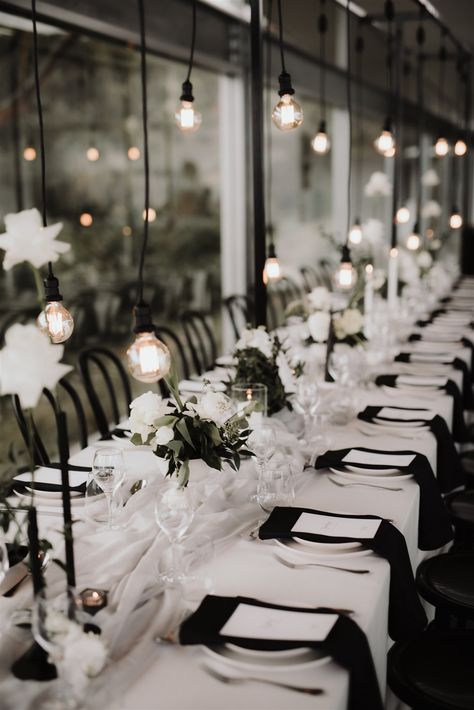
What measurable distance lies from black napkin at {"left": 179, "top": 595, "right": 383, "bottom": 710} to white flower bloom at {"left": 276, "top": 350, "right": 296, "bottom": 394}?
1.30 meters

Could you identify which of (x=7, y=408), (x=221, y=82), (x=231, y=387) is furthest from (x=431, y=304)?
(x=231, y=387)

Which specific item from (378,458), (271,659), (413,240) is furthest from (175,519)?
(413,240)

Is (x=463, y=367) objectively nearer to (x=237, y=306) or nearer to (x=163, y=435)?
(x=237, y=306)

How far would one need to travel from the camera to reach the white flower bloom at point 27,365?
1.31m

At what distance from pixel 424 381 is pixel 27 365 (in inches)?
107

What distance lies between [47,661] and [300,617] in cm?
49

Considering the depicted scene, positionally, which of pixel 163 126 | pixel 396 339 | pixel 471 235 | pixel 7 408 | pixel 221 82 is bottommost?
pixel 7 408

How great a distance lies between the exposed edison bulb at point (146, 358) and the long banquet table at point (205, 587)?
0.35 meters

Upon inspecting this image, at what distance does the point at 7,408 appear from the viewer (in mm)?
5008

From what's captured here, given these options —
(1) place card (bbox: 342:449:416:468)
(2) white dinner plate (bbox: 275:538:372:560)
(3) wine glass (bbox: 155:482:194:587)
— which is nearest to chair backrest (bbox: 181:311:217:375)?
(1) place card (bbox: 342:449:416:468)

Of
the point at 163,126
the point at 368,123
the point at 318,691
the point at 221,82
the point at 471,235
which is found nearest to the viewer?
the point at 318,691

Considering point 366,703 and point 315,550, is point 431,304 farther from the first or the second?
point 366,703

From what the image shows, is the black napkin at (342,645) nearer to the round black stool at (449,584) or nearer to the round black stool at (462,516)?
the round black stool at (449,584)

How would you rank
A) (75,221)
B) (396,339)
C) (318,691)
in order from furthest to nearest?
1. (75,221)
2. (396,339)
3. (318,691)
